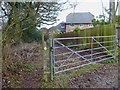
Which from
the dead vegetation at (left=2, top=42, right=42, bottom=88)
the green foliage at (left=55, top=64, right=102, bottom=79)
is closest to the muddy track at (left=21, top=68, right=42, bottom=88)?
the dead vegetation at (left=2, top=42, right=42, bottom=88)

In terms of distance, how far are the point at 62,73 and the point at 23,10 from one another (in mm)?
1620

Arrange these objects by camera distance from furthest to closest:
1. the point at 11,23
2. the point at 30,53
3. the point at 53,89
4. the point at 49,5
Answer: the point at 30,53, the point at 49,5, the point at 11,23, the point at 53,89

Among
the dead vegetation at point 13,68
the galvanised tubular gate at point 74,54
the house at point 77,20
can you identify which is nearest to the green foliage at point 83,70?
the galvanised tubular gate at point 74,54

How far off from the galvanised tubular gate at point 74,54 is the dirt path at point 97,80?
386 millimetres

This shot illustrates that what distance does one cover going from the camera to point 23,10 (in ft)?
12.6

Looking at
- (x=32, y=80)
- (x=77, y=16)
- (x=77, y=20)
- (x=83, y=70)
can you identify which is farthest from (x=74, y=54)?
(x=77, y=20)

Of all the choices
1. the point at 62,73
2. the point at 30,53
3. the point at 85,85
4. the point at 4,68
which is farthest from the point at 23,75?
the point at 30,53

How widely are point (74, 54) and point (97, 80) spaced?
46.8 inches

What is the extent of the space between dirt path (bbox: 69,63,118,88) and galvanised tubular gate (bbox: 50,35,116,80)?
15.2 inches

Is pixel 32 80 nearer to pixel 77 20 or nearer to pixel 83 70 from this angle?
pixel 83 70

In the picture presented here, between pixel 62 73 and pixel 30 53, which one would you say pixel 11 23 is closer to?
pixel 62 73

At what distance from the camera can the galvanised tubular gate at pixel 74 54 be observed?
11.1 ft

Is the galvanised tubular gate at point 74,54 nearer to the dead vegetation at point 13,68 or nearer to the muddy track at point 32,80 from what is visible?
the muddy track at point 32,80

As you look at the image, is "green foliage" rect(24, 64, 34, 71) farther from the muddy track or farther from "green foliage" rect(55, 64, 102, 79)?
"green foliage" rect(55, 64, 102, 79)
